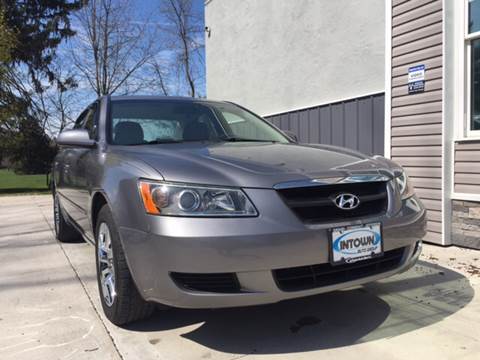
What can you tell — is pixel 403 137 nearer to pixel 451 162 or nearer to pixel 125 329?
pixel 451 162

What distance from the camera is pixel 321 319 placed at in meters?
3.05

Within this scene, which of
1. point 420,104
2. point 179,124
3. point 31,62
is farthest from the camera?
point 31,62

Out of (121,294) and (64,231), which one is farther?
(64,231)

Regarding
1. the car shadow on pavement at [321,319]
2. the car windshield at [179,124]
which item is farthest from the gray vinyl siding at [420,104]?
the car windshield at [179,124]

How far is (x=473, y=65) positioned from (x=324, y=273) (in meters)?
3.46

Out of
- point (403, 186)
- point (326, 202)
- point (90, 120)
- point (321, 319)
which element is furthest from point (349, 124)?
point (326, 202)

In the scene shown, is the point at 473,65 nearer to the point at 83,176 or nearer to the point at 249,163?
the point at 249,163

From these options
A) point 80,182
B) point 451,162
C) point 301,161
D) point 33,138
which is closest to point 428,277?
point 451,162

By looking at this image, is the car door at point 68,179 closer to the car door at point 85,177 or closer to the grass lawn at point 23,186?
the car door at point 85,177

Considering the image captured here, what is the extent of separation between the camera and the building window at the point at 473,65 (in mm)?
4762

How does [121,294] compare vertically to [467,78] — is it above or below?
below

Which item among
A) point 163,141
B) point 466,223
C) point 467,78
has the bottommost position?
point 466,223

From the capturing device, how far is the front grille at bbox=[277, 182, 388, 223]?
245cm

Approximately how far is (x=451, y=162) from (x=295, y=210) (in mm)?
3187
